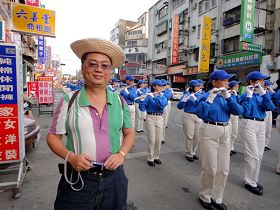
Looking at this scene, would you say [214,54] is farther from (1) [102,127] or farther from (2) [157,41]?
(1) [102,127]

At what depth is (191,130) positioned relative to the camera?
570 centimetres

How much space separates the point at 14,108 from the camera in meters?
3.72

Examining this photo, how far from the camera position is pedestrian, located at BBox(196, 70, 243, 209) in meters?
3.26

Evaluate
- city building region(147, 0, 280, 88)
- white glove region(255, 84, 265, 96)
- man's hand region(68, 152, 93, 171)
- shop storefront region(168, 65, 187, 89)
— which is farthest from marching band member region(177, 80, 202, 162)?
shop storefront region(168, 65, 187, 89)

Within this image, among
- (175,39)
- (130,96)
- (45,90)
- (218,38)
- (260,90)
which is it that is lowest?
(130,96)

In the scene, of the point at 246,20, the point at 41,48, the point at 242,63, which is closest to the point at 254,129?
the point at 246,20

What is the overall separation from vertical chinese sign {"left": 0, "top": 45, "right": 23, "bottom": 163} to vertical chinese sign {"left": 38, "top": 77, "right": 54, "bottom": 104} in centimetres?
891

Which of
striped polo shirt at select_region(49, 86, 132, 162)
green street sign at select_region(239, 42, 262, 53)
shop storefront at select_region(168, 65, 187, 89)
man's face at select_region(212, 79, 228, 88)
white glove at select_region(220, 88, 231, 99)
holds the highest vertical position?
green street sign at select_region(239, 42, 262, 53)

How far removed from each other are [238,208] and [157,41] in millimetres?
34773

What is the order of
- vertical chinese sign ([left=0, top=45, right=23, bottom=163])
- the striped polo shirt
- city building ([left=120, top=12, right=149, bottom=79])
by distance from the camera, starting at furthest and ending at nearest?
1. city building ([left=120, top=12, right=149, bottom=79])
2. vertical chinese sign ([left=0, top=45, right=23, bottom=163])
3. the striped polo shirt

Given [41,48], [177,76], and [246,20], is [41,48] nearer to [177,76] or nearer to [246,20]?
[177,76]

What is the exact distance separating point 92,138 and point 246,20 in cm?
1611

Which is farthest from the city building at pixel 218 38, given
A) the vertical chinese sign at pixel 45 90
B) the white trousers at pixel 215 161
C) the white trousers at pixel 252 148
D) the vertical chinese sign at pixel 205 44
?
the white trousers at pixel 215 161

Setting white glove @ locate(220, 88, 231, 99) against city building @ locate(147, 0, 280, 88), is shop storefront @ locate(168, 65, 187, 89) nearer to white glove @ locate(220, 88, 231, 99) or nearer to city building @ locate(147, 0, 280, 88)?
city building @ locate(147, 0, 280, 88)
